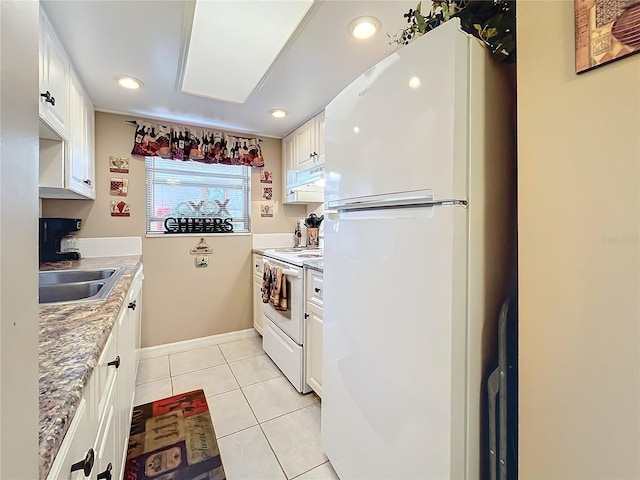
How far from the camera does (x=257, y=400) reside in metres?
2.04

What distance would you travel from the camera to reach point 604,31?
1.90 feet

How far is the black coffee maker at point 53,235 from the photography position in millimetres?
2037

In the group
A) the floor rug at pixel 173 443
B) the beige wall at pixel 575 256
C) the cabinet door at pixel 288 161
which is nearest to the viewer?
the beige wall at pixel 575 256

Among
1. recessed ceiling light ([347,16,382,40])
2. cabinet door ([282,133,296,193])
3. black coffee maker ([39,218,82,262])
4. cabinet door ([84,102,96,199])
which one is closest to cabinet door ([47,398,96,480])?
recessed ceiling light ([347,16,382,40])

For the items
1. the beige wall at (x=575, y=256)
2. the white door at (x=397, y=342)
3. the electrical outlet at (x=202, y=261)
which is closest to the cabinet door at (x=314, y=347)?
the white door at (x=397, y=342)

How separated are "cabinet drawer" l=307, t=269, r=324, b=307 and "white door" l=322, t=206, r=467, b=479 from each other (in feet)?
1.39

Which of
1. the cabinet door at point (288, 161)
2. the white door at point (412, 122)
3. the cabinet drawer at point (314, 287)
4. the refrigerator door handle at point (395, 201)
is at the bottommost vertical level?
the cabinet drawer at point (314, 287)

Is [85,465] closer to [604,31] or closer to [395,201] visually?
[395,201]

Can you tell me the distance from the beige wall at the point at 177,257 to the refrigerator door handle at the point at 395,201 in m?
2.10

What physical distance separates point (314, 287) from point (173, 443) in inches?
46.1

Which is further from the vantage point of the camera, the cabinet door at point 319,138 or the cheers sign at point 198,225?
the cheers sign at point 198,225

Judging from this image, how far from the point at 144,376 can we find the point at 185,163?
1944mm

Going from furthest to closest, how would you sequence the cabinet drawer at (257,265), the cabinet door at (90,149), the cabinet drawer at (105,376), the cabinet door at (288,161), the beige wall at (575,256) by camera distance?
1. the cabinet door at (288,161)
2. the cabinet drawer at (257,265)
3. the cabinet door at (90,149)
4. the cabinet drawer at (105,376)
5. the beige wall at (575,256)

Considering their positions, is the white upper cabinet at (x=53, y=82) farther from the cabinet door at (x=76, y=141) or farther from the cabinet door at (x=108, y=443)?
the cabinet door at (x=108, y=443)
